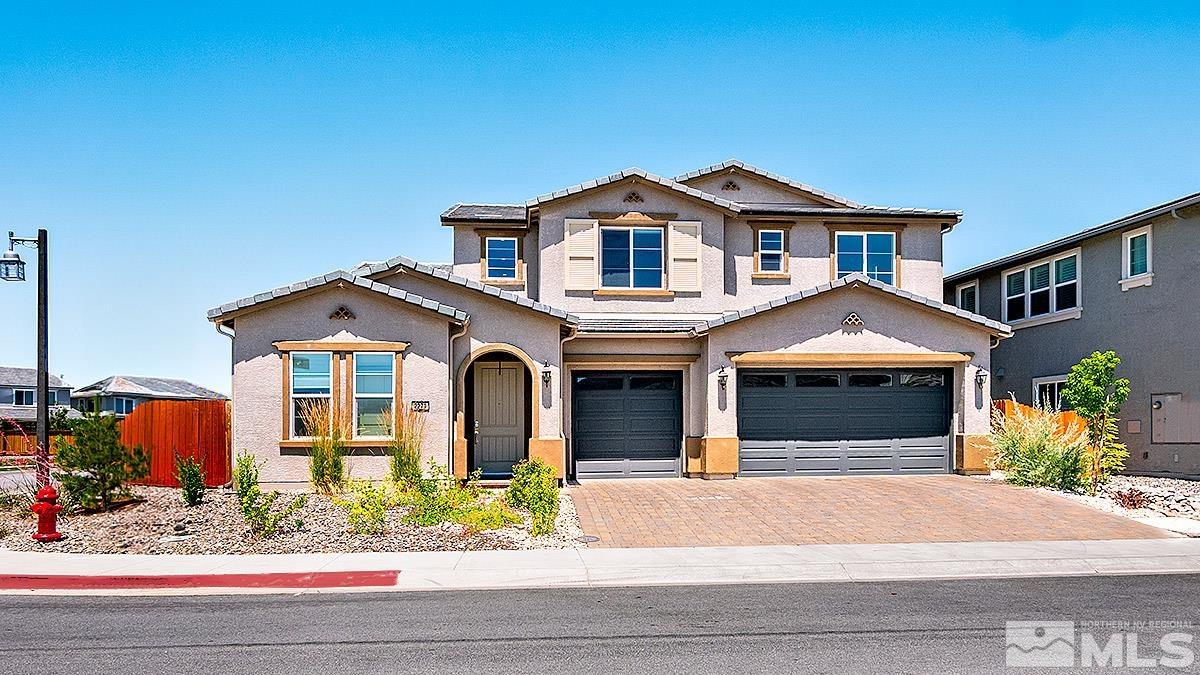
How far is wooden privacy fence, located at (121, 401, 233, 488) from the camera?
16.7 meters

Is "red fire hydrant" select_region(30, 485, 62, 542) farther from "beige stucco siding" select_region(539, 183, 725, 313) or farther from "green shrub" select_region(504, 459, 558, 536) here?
"beige stucco siding" select_region(539, 183, 725, 313)

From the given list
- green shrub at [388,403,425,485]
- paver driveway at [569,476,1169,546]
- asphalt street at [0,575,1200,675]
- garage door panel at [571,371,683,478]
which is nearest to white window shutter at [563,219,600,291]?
garage door panel at [571,371,683,478]

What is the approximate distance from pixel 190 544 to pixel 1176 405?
1915cm

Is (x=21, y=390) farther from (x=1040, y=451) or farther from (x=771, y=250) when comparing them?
(x=1040, y=451)

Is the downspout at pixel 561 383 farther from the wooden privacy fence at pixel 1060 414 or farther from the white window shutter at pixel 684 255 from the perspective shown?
the wooden privacy fence at pixel 1060 414

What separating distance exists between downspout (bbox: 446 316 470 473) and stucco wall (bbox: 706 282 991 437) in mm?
5127

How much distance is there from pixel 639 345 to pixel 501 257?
4.89 metres

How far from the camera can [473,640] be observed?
293 inches

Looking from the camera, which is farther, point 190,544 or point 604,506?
point 604,506

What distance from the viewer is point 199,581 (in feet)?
32.5

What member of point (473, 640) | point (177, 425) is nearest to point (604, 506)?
point (473, 640)

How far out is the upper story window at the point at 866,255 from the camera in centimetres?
2167

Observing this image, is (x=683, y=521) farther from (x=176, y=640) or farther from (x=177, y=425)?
(x=177, y=425)

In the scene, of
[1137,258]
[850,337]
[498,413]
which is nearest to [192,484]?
[498,413]
